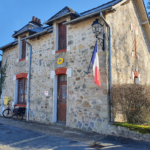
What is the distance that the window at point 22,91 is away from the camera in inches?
385

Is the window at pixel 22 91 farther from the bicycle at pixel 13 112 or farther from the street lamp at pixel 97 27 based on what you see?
the street lamp at pixel 97 27

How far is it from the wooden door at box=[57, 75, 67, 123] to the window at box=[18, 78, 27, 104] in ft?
9.03

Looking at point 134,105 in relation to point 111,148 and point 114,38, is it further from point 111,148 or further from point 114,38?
point 114,38

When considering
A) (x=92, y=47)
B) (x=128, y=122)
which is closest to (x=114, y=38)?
(x=92, y=47)

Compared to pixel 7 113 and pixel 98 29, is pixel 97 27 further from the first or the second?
pixel 7 113

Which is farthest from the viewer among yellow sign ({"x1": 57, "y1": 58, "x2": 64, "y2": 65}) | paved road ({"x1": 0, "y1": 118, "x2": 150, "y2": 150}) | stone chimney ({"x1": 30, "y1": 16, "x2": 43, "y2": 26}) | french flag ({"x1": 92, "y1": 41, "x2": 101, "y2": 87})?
stone chimney ({"x1": 30, "y1": 16, "x2": 43, "y2": 26})

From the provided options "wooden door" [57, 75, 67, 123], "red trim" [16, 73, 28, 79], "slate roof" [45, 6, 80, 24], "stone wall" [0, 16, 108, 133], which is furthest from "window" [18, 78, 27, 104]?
"slate roof" [45, 6, 80, 24]

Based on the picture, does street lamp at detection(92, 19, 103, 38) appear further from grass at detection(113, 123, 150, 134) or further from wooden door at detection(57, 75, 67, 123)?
grass at detection(113, 123, 150, 134)

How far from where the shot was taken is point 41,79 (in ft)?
28.2

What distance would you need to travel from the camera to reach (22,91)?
32.6 ft

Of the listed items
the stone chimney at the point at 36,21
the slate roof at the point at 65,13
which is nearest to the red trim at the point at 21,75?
the slate roof at the point at 65,13

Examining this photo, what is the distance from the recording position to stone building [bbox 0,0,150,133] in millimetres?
6551

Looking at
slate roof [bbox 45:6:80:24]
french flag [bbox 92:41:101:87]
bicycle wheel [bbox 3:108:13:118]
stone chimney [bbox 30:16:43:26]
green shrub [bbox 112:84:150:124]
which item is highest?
stone chimney [bbox 30:16:43:26]

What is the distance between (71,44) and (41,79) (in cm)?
250
